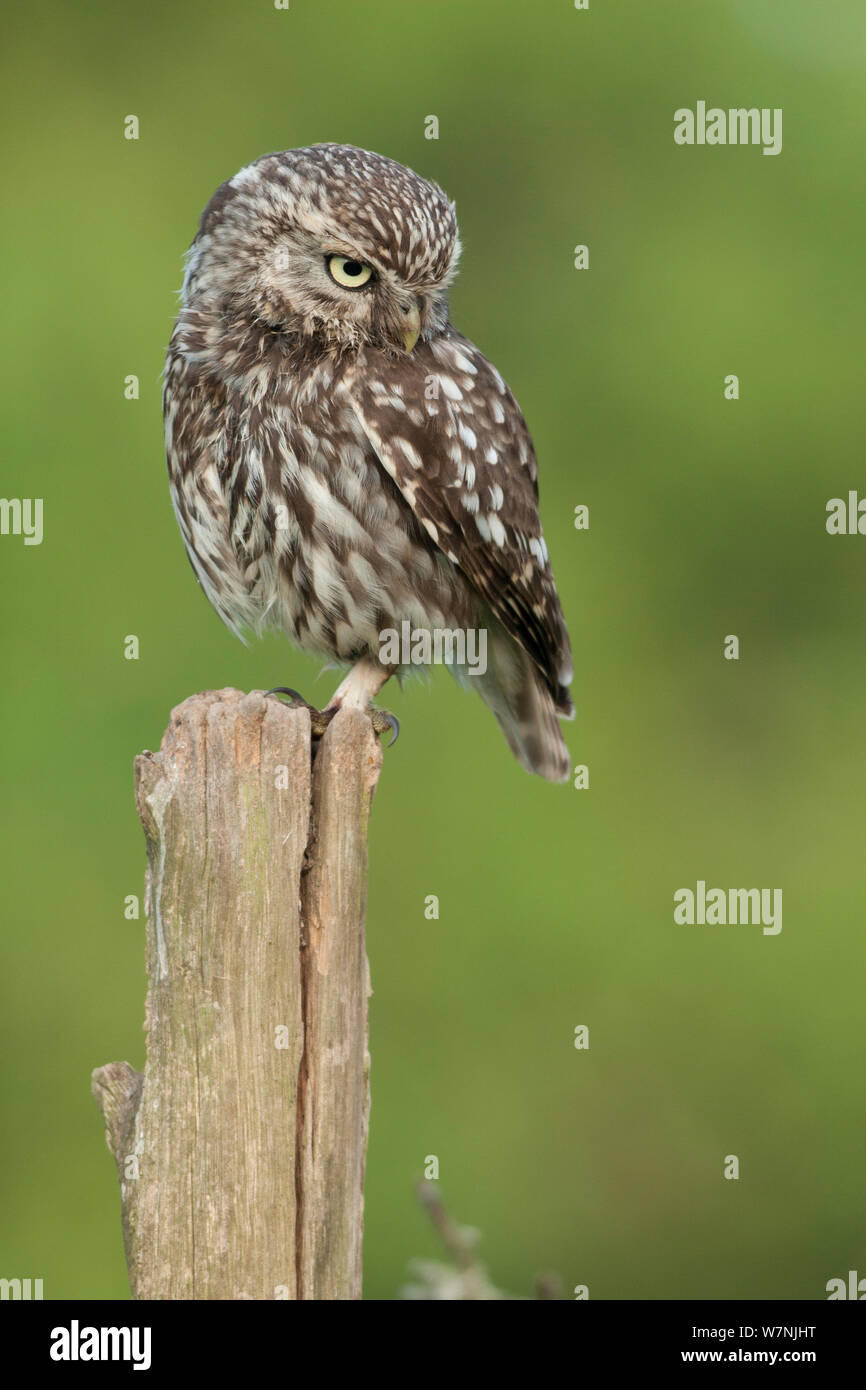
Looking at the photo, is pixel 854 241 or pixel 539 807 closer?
pixel 539 807

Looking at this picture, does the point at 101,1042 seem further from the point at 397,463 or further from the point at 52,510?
the point at 397,463

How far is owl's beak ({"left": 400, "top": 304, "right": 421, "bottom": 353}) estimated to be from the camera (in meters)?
3.98

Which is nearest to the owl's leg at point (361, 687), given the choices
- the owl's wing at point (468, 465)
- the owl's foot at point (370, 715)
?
the owl's foot at point (370, 715)

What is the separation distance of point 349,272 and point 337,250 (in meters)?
0.06

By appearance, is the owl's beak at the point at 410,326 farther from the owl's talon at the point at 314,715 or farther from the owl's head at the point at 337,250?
the owl's talon at the point at 314,715

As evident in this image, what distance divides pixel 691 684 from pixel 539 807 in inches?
59.8

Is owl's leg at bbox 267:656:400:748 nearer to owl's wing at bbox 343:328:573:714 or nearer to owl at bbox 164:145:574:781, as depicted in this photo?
owl at bbox 164:145:574:781

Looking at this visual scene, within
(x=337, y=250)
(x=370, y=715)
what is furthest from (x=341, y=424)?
(x=370, y=715)

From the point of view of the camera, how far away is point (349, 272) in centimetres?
391

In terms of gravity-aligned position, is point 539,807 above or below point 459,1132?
above

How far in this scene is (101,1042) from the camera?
7.44m

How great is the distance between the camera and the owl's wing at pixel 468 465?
3.98m

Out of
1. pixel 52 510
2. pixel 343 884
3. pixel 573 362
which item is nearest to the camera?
pixel 343 884

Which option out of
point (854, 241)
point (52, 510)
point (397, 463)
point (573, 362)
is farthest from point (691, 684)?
point (397, 463)
